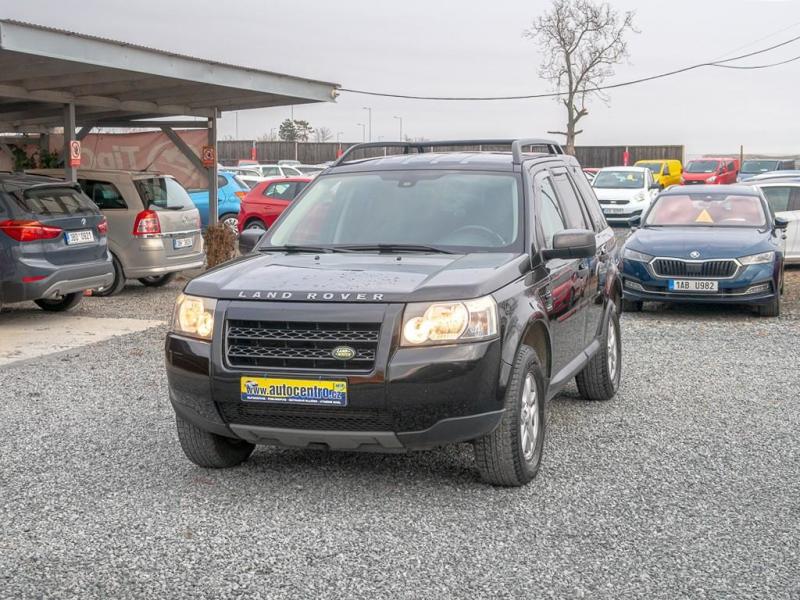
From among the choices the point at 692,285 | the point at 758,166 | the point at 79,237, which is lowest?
the point at 692,285

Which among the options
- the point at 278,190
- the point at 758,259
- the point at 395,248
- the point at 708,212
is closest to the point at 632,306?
the point at 708,212

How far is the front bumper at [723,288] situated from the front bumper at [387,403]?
7367mm

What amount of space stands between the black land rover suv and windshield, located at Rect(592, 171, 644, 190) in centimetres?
2481

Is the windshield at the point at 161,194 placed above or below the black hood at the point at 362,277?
above

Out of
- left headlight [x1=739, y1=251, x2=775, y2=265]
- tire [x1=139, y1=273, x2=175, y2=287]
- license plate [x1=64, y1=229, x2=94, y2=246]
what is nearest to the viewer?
license plate [x1=64, y1=229, x2=94, y2=246]

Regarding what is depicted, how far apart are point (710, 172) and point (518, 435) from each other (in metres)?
38.1

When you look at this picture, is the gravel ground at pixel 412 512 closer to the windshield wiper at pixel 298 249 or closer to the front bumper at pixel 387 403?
the front bumper at pixel 387 403

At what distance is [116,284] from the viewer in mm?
14703

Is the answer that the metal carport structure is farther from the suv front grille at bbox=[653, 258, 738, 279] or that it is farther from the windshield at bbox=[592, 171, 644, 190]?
the windshield at bbox=[592, 171, 644, 190]

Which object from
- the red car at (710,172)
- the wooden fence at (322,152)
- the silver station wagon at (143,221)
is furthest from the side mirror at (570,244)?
the wooden fence at (322,152)

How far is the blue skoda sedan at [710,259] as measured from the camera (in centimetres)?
1202

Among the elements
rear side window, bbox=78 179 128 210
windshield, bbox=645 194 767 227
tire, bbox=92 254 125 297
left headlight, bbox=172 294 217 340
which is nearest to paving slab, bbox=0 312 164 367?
tire, bbox=92 254 125 297

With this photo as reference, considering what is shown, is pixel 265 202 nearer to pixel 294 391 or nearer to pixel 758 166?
pixel 294 391

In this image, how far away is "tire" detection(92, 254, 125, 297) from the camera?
14508 millimetres
